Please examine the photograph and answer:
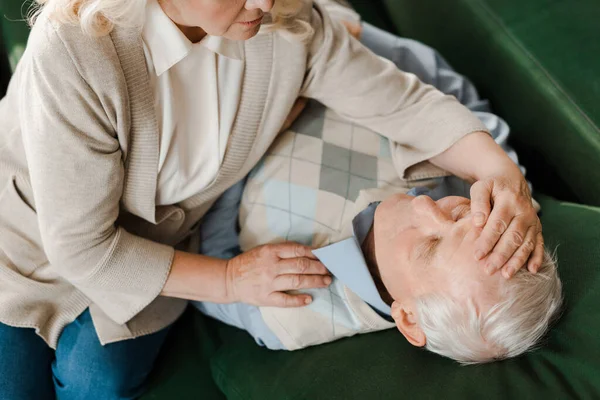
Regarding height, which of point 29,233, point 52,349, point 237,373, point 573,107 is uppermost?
point 573,107

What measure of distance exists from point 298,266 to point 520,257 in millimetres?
464

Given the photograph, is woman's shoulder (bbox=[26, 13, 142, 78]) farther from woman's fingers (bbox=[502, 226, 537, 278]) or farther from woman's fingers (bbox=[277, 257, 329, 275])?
woman's fingers (bbox=[502, 226, 537, 278])

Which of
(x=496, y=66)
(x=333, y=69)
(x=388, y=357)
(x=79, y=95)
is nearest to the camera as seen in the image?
(x=79, y=95)

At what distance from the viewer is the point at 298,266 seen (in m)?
1.34

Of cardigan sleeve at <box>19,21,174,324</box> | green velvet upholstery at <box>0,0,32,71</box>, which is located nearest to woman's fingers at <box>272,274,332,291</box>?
cardigan sleeve at <box>19,21,174,324</box>

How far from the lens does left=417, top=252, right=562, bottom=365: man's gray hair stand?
1.11 metres

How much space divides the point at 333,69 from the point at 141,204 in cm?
51

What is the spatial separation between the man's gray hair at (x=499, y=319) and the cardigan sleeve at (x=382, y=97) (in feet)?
1.22

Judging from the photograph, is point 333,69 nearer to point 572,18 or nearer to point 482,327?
point 482,327

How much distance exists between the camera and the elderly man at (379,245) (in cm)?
113

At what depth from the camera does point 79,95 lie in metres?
1.07

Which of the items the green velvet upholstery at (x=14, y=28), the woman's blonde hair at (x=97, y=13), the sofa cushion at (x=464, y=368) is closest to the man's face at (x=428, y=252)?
the sofa cushion at (x=464, y=368)

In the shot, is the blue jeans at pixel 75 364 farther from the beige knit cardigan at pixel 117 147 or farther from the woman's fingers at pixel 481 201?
the woman's fingers at pixel 481 201

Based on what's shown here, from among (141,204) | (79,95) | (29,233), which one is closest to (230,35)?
(79,95)
